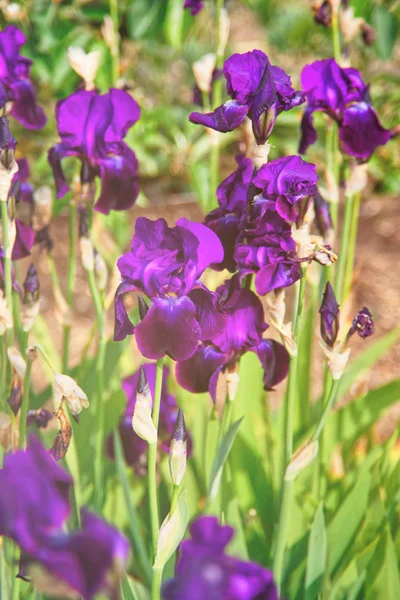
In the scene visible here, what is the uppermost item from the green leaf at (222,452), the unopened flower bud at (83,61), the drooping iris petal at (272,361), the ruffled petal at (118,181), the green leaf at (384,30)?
the green leaf at (384,30)

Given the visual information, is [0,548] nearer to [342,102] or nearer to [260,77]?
[260,77]

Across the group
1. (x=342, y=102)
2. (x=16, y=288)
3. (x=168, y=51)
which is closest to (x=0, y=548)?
(x=16, y=288)

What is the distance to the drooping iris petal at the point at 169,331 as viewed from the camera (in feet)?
2.30

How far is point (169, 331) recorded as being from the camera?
0.71 meters

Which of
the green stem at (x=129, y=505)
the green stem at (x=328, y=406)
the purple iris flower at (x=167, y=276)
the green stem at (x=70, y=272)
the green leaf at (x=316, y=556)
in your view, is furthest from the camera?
the green stem at (x=70, y=272)

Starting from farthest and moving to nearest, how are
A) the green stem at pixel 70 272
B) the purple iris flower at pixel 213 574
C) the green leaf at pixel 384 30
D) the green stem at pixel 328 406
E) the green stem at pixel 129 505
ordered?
the green leaf at pixel 384 30 < the green stem at pixel 70 272 < the green stem at pixel 129 505 < the green stem at pixel 328 406 < the purple iris flower at pixel 213 574

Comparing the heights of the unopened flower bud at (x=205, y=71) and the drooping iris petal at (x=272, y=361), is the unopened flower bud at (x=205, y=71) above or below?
above

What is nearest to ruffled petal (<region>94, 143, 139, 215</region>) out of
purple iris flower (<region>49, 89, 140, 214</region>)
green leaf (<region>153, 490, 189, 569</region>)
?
purple iris flower (<region>49, 89, 140, 214</region>)

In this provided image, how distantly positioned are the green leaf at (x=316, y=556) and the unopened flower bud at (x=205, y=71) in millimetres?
743

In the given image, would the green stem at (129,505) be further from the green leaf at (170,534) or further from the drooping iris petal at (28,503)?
the drooping iris petal at (28,503)

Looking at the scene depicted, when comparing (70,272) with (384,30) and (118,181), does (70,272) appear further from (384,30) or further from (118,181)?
(384,30)

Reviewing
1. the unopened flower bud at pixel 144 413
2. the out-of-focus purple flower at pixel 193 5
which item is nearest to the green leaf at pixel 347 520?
the unopened flower bud at pixel 144 413

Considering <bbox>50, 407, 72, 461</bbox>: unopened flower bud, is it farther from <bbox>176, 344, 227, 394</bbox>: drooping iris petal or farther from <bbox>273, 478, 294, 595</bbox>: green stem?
<bbox>273, 478, 294, 595</bbox>: green stem

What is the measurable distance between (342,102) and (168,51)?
2854 mm
